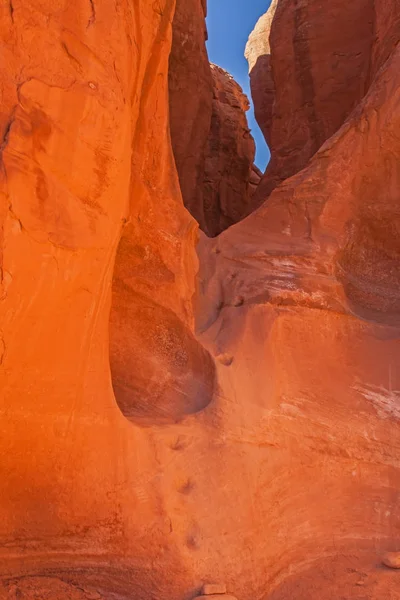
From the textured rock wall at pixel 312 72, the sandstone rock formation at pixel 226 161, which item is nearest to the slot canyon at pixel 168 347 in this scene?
the textured rock wall at pixel 312 72

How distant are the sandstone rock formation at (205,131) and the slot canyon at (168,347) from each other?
2.30 meters

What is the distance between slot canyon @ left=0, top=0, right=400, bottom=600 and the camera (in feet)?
10.1

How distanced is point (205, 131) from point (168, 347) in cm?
464

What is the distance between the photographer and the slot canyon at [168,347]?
10.1ft

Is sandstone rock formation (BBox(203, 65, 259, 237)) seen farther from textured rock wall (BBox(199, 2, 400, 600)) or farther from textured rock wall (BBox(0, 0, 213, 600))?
textured rock wall (BBox(0, 0, 213, 600))

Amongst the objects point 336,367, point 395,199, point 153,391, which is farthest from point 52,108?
point 395,199

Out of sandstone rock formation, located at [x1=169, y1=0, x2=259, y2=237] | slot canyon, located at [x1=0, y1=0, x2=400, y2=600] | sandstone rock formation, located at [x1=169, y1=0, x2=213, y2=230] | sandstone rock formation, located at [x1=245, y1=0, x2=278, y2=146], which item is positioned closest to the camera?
slot canyon, located at [x1=0, y1=0, x2=400, y2=600]

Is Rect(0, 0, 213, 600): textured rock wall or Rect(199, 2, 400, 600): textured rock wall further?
Rect(199, 2, 400, 600): textured rock wall

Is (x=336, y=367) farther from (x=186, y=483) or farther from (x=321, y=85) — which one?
(x=321, y=85)

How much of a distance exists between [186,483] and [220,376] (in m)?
0.74

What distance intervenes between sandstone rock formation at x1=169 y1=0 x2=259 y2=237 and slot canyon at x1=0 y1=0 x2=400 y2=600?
7.55 ft

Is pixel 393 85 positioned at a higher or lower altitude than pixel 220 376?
higher

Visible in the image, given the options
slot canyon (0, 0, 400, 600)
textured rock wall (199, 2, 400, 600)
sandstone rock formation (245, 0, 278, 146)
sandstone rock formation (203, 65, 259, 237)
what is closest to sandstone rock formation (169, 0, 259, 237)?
sandstone rock formation (203, 65, 259, 237)

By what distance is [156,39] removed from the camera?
167 inches
